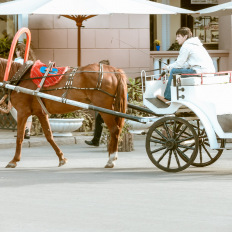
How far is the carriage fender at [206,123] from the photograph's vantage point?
33.2 feet

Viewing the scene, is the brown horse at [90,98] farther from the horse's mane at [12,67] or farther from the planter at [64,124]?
the planter at [64,124]

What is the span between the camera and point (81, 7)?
15.7m

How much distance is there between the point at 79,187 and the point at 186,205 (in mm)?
1834

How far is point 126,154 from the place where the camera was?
45.1 feet

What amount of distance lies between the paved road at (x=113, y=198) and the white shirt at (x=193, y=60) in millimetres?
1477

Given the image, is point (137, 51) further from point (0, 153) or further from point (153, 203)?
point (153, 203)

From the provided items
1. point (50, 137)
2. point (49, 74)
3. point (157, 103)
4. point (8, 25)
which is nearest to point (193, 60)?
point (157, 103)

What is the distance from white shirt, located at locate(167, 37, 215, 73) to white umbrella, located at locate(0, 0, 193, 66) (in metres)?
4.80

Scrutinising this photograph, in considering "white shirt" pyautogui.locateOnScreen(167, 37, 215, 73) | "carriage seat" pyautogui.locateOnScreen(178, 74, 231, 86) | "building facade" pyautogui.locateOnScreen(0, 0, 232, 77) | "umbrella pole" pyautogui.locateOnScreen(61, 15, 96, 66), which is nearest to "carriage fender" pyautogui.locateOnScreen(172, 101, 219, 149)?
"carriage seat" pyautogui.locateOnScreen(178, 74, 231, 86)

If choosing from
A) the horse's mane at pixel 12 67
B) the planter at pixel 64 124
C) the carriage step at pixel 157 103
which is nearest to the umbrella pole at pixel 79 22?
the planter at pixel 64 124

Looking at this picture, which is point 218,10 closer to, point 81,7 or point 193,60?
point 81,7

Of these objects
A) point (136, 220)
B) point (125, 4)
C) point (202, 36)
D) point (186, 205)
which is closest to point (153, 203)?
point (186, 205)

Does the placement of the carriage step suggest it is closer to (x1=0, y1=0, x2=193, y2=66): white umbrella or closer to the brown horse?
the brown horse

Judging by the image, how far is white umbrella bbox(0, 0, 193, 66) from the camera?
1557 cm
